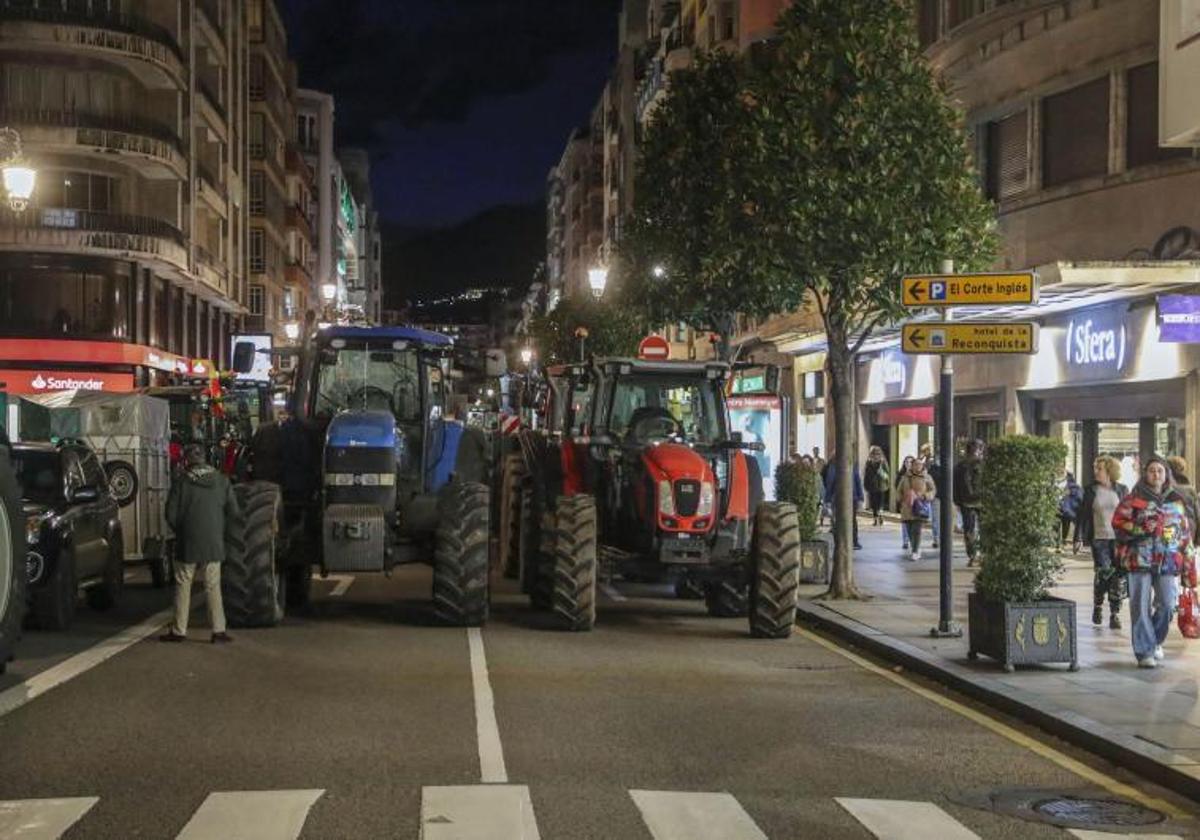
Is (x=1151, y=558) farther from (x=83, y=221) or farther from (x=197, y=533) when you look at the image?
Answer: (x=83, y=221)

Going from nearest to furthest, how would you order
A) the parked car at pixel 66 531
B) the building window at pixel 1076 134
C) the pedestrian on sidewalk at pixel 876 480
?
the parked car at pixel 66 531 → the building window at pixel 1076 134 → the pedestrian on sidewalk at pixel 876 480

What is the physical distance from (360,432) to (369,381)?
61.2 inches

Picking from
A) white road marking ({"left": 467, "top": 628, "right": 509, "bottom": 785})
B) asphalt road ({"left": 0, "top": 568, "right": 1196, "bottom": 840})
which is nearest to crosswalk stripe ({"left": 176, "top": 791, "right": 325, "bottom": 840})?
asphalt road ({"left": 0, "top": 568, "right": 1196, "bottom": 840})

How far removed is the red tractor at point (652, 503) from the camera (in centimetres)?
1454

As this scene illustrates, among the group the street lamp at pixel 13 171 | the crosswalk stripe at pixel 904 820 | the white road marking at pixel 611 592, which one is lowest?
the white road marking at pixel 611 592

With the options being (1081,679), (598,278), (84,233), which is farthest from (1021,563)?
(84,233)

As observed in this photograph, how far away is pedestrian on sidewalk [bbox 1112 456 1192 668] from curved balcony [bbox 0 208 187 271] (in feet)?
119

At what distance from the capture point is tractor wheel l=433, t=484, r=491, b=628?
14.5 metres

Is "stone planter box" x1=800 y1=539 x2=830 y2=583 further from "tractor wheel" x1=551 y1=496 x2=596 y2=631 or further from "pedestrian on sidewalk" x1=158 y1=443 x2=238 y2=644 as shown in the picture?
"pedestrian on sidewalk" x1=158 y1=443 x2=238 y2=644

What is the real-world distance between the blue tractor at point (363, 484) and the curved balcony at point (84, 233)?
2839cm

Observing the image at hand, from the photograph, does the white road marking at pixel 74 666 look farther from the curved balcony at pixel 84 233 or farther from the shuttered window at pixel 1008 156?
the curved balcony at pixel 84 233

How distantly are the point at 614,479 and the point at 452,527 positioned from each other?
2135 millimetres

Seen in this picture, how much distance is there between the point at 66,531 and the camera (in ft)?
47.9

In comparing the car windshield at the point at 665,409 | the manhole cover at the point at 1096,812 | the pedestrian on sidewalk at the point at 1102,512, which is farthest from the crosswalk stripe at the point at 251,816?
the pedestrian on sidewalk at the point at 1102,512
